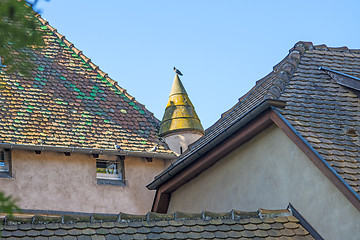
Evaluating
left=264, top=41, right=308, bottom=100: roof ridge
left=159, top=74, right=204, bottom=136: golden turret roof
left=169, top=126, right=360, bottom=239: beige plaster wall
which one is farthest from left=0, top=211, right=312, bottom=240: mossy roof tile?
left=159, top=74, right=204, bottom=136: golden turret roof

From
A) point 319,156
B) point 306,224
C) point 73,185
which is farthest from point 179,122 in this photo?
point 319,156

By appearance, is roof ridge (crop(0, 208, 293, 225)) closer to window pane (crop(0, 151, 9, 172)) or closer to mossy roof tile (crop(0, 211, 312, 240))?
mossy roof tile (crop(0, 211, 312, 240))

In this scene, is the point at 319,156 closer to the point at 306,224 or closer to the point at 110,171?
the point at 306,224

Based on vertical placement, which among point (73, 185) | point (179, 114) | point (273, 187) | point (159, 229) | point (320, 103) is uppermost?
point (179, 114)

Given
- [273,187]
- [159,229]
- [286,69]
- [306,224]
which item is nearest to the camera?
[159,229]

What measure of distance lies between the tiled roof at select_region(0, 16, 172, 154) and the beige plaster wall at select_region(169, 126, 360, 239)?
172 inches

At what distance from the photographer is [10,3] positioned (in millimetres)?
4012

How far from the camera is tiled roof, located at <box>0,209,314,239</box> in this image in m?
9.03

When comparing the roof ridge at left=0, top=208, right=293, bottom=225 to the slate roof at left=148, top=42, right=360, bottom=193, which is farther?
the slate roof at left=148, top=42, right=360, bottom=193

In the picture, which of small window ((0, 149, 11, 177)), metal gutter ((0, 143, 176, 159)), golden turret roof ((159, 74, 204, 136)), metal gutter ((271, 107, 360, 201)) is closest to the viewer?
metal gutter ((271, 107, 360, 201))

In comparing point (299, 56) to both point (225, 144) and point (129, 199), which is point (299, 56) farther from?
point (129, 199)

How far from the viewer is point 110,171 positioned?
1873 centimetres

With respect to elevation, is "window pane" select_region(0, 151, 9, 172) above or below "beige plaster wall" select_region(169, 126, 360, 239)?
above

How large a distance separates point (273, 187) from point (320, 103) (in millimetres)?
1558
